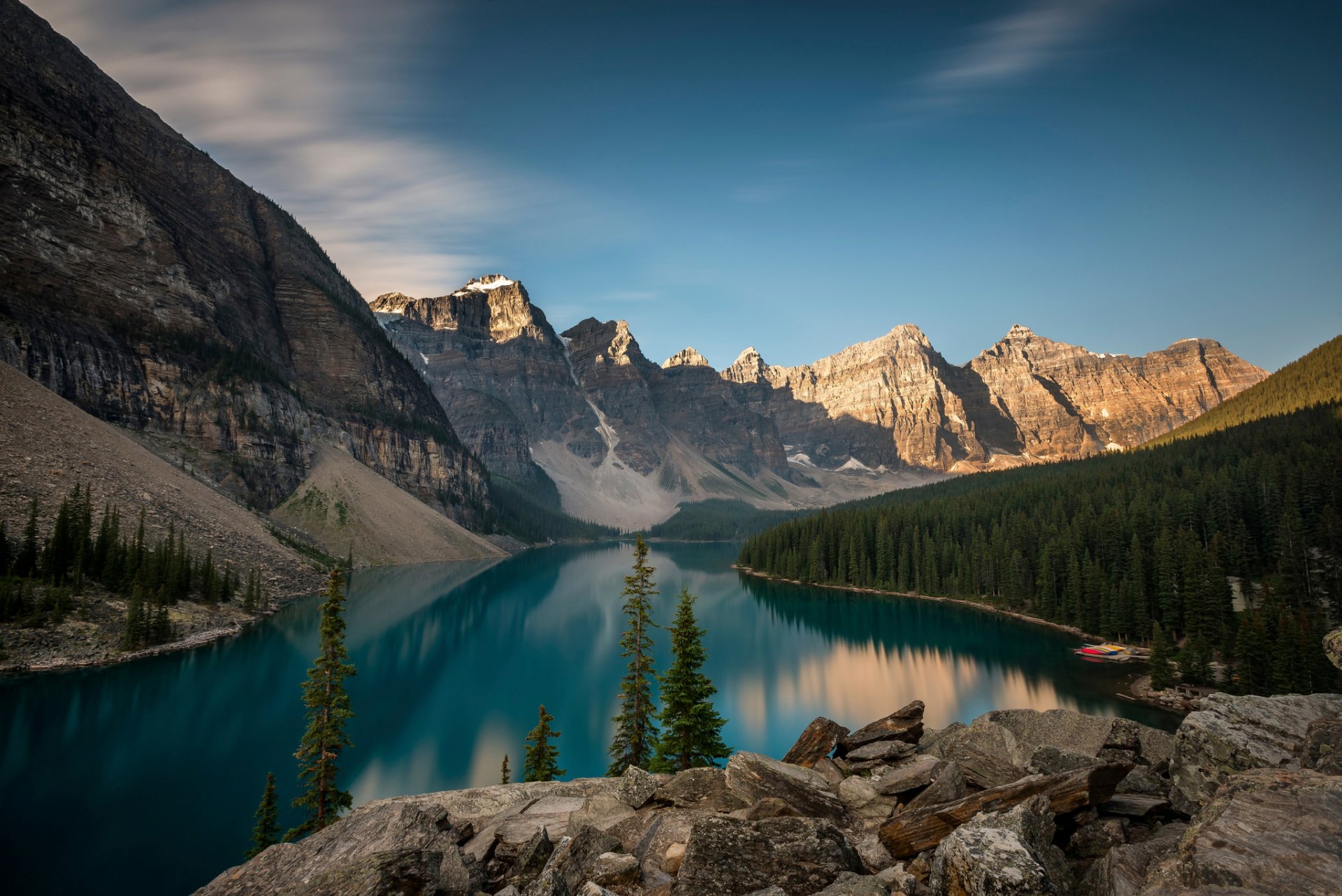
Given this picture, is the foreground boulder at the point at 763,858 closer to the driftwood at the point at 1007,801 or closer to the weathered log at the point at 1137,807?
the driftwood at the point at 1007,801

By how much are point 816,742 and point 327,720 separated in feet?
51.6

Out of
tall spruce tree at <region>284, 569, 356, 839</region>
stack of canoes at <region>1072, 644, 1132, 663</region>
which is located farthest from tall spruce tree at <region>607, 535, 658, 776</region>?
stack of canoes at <region>1072, 644, 1132, 663</region>

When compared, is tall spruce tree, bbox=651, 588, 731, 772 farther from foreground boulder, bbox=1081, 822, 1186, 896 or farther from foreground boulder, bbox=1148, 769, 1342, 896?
foreground boulder, bbox=1148, 769, 1342, 896

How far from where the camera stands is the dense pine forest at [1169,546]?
44.5 metres

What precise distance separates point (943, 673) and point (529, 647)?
37151 mm

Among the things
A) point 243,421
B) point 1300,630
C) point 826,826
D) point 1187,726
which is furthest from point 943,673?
point 243,421

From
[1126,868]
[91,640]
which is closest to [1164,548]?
[1126,868]

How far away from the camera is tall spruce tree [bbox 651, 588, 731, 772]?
20953 millimetres

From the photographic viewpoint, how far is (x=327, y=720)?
1986 cm

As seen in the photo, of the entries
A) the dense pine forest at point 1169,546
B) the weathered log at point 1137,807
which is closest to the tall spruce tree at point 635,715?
the weathered log at point 1137,807

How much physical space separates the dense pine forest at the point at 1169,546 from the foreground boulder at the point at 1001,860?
1569 inches

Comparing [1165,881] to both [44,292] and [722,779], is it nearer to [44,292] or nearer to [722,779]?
[722,779]

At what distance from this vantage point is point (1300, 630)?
35.6m

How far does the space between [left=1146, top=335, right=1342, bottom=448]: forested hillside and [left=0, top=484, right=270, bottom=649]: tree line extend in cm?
14474
